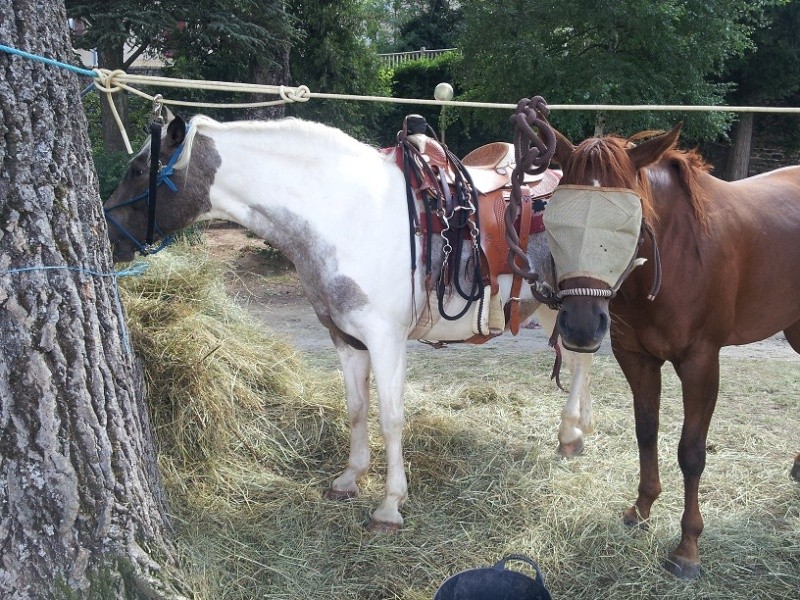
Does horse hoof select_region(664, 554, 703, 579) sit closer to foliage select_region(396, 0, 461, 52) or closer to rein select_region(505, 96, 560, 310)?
rein select_region(505, 96, 560, 310)

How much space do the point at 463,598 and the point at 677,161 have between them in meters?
1.70

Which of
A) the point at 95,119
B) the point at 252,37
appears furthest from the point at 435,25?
the point at 252,37

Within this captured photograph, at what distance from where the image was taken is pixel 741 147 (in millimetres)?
11188

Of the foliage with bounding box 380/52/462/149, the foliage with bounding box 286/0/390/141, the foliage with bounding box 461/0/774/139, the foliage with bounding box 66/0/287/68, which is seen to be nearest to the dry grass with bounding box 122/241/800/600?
the foliage with bounding box 66/0/287/68

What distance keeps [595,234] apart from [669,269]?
430 millimetres

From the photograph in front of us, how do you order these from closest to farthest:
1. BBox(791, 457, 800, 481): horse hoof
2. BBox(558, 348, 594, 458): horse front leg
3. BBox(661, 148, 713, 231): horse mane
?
BBox(661, 148, 713, 231): horse mane
BBox(791, 457, 800, 481): horse hoof
BBox(558, 348, 594, 458): horse front leg

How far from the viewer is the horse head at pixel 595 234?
7.07 ft

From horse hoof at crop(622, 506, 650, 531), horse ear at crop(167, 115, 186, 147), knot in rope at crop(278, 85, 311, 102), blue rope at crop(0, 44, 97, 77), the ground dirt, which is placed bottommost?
the ground dirt

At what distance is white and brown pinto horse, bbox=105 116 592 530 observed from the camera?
2686 millimetres

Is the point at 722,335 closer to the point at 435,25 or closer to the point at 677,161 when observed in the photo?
the point at 677,161

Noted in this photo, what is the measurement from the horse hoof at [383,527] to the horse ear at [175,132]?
1.74 metres

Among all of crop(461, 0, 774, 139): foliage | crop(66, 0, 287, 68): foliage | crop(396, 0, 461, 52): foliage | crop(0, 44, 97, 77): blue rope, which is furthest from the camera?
crop(396, 0, 461, 52): foliage

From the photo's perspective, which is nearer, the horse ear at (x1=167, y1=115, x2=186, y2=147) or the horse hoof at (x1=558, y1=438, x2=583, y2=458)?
the horse ear at (x1=167, y1=115, x2=186, y2=147)

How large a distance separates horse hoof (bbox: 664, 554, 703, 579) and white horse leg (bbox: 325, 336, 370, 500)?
1.34 meters
